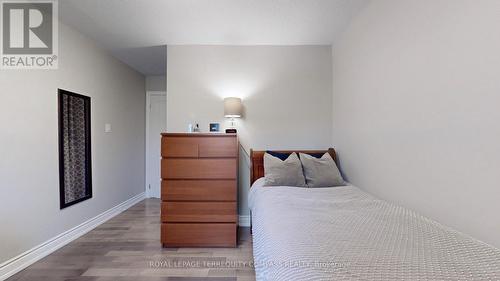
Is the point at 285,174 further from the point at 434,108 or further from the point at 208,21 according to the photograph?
the point at 208,21

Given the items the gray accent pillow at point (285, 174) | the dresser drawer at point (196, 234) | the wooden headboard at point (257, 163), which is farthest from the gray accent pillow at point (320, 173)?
the dresser drawer at point (196, 234)

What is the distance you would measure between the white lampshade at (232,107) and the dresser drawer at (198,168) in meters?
0.65

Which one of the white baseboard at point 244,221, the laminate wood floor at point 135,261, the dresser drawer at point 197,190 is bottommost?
the laminate wood floor at point 135,261

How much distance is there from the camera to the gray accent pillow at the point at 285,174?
2320mm

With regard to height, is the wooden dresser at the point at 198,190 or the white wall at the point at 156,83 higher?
the white wall at the point at 156,83

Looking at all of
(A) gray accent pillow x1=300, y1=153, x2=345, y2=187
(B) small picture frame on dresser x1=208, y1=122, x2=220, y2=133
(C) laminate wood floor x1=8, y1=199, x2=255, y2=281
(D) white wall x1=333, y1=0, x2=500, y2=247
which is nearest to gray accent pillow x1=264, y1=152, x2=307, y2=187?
(A) gray accent pillow x1=300, y1=153, x2=345, y2=187

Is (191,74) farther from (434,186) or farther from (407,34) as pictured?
(434,186)

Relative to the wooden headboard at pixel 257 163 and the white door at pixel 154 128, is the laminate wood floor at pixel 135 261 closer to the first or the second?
the wooden headboard at pixel 257 163

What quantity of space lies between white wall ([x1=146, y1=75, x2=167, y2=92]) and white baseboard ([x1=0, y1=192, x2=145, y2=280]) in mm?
2175

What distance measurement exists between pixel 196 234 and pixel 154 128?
258 centimetres

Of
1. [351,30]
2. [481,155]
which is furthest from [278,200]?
[351,30]

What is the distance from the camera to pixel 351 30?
2457mm

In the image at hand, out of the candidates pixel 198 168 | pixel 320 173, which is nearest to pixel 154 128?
pixel 198 168

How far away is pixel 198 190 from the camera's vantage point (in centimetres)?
244
